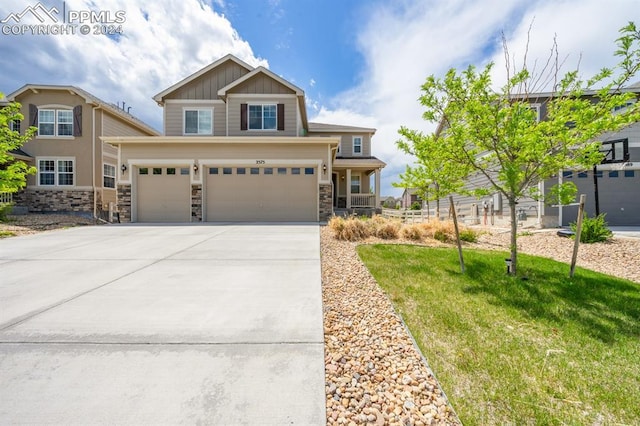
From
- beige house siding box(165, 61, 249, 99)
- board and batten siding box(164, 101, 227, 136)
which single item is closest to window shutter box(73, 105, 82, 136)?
board and batten siding box(164, 101, 227, 136)

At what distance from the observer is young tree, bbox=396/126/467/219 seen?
4625 millimetres

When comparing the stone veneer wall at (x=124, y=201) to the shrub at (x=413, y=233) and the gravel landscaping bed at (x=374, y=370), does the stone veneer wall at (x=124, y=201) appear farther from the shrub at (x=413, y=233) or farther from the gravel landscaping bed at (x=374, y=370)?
the gravel landscaping bed at (x=374, y=370)

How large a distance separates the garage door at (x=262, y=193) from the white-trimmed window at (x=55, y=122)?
1041 centimetres

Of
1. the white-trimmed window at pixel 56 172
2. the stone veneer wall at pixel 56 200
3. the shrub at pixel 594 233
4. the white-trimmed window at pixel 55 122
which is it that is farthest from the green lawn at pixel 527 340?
the white-trimmed window at pixel 55 122

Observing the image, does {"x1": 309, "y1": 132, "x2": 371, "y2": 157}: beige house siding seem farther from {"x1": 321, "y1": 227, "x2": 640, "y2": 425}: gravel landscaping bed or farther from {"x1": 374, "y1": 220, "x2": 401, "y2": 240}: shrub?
{"x1": 321, "y1": 227, "x2": 640, "y2": 425}: gravel landscaping bed

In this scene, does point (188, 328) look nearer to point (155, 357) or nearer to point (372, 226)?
point (155, 357)

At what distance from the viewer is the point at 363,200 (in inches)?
661

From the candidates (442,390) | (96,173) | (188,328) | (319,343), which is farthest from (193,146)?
(442,390)

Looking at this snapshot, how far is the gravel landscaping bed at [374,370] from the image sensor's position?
1.68 metres

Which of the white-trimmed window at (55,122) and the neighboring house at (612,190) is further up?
the white-trimmed window at (55,122)

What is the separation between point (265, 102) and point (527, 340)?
1483 cm

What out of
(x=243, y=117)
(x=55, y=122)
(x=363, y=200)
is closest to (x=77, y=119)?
(x=55, y=122)

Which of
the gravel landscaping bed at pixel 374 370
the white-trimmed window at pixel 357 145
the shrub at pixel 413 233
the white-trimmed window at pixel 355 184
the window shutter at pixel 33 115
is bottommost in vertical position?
the gravel landscaping bed at pixel 374 370

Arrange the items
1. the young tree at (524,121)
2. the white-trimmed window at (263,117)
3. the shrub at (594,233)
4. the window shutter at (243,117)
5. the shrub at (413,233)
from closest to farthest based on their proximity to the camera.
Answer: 1. the young tree at (524,121)
2. the shrub at (594,233)
3. the shrub at (413,233)
4. the window shutter at (243,117)
5. the white-trimmed window at (263,117)
